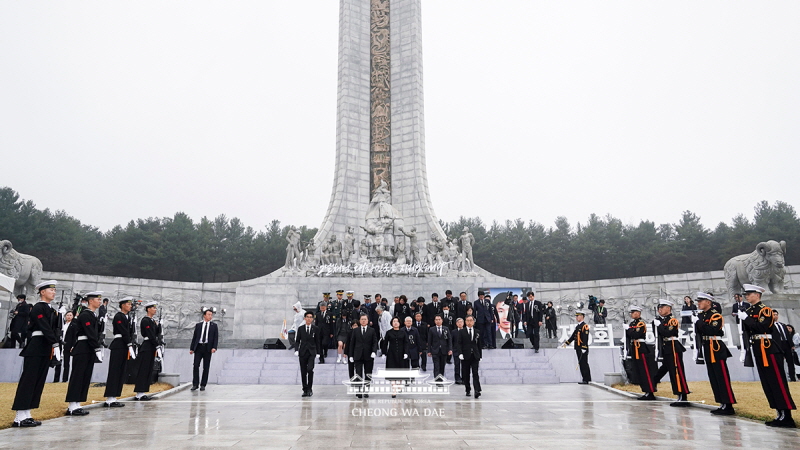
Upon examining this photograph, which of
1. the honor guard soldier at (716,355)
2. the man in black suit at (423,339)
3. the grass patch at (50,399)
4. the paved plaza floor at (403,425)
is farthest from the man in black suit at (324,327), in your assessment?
the honor guard soldier at (716,355)

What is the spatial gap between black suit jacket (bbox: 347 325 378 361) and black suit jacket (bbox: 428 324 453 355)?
1184 mm

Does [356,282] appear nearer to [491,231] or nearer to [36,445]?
[36,445]

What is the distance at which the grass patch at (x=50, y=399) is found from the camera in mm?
5578

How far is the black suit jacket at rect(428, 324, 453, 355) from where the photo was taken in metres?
8.62

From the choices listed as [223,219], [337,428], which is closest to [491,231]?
[223,219]

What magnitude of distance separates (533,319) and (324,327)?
15.0 feet

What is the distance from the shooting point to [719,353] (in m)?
5.99

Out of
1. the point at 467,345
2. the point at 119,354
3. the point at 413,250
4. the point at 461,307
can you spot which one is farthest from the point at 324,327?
the point at 413,250

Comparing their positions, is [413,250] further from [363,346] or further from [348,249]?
[363,346]

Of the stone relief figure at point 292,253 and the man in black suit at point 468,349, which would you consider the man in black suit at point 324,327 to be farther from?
the stone relief figure at point 292,253

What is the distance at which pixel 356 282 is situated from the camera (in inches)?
674

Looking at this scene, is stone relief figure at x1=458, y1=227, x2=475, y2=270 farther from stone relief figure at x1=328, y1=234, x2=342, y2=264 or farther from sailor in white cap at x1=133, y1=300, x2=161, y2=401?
sailor in white cap at x1=133, y1=300, x2=161, y2=401

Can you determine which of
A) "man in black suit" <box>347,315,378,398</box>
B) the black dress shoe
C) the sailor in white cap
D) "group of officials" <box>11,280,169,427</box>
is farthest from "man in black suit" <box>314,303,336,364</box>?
the black dress shoe

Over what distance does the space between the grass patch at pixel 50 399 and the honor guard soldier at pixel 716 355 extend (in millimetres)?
7477
